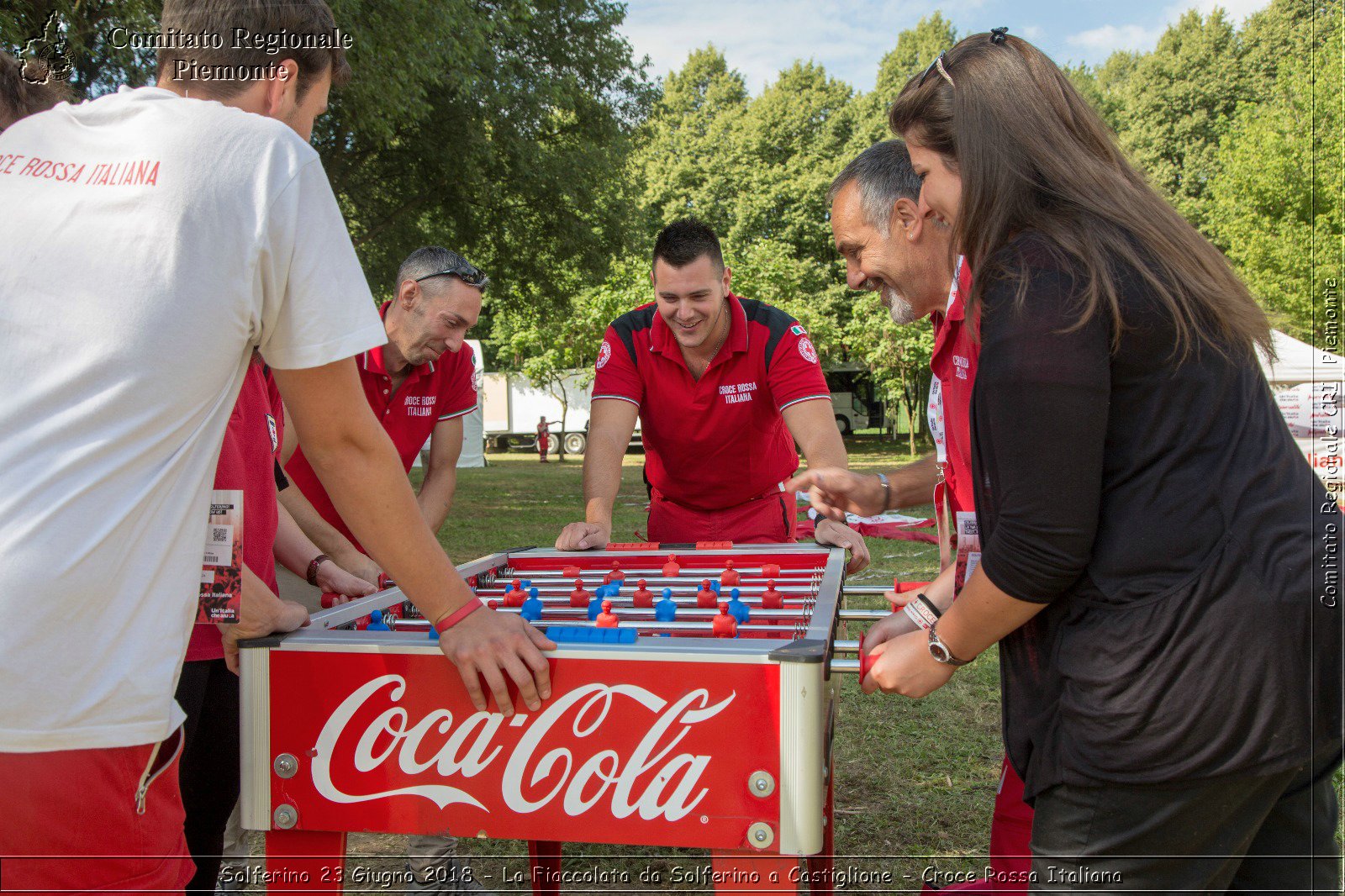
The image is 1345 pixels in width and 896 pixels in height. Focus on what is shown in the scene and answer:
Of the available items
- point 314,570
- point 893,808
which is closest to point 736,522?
point 893,808

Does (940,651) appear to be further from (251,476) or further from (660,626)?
(251,476)

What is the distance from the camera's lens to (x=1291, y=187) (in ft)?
50.1

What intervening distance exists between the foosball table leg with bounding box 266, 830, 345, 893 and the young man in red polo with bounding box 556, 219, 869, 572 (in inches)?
82.2

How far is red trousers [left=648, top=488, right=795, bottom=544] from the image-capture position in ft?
13.3

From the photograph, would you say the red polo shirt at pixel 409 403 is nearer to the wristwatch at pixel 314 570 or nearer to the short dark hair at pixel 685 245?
the wristwatch at pixel 314 570

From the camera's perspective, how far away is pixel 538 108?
13641mm

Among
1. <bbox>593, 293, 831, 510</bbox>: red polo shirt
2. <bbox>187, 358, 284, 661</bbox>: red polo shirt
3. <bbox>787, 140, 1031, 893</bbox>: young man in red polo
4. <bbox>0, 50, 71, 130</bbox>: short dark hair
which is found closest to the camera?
<bbox>0, 50, 71, 130</bbox>: short dark hair

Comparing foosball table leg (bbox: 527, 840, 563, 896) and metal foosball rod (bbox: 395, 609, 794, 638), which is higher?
metal foosball rod (bbox: 395, 609, 794, 638)

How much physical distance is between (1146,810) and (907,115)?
1184 millimetres

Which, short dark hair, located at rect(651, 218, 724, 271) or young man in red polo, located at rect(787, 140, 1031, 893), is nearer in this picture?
young man in red polo, located at rect(787, 140, 1031, 893)

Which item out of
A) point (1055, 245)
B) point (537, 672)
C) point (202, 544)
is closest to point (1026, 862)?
point (537, 672)

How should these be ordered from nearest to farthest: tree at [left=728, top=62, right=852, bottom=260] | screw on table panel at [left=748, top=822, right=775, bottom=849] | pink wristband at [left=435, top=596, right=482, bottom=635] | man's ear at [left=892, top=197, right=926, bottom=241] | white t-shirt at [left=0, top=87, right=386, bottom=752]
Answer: white t-shirt at [left=0, top=87, right=386, bottom=752] < screw on table panel at [left=748, top=822, right=775, bottom=849] < pink wristband at [left=435, top=596, right=482, bottom=635] < man's ear at [left=892, top=197, right=926, bottom=241] < tree at [left=728, top=62, right=852, bottom=260]

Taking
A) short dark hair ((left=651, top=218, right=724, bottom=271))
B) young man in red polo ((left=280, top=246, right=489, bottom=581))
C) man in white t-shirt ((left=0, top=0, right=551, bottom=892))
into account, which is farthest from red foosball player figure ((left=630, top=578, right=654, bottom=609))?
short dark hair ((left=651, top=218, right=724, bottom=271))

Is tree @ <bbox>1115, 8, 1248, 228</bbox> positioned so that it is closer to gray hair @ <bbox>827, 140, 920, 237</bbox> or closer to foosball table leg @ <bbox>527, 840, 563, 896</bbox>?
gray hair @ <bbox>827, 140, 920, 237</bbox>
